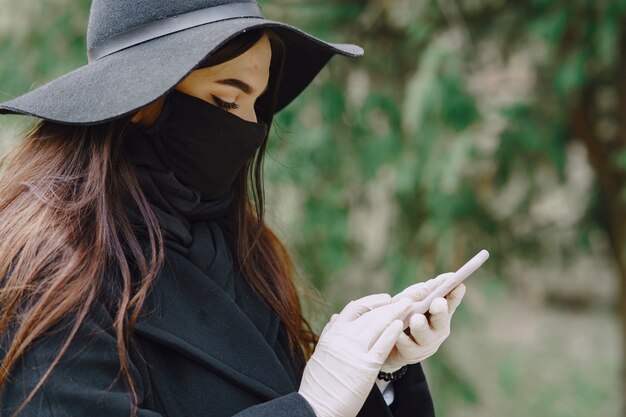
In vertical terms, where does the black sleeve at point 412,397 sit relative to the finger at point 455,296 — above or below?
below

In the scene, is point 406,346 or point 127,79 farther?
point 406,346

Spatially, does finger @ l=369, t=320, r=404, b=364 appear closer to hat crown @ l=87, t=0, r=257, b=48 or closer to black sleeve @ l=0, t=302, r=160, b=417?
black sleeve @ l=0, t=302, r=160, b=417

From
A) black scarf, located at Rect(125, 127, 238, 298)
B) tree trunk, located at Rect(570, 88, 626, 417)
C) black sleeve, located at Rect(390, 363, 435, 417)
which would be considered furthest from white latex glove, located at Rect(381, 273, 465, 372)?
tree trunk, located at Rect(570, 88, 626, 417)

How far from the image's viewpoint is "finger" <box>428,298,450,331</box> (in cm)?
144

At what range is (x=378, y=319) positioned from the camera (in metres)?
1.43

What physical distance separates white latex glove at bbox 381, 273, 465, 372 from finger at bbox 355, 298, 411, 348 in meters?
0.03

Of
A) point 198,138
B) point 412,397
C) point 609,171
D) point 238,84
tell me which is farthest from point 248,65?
point 609,171

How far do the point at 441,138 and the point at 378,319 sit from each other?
6.44 feet

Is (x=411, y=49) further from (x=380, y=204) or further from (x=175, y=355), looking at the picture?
(x=175, y=355)

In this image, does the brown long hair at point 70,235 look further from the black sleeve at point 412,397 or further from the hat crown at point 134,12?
the black sleeve at point 412,397

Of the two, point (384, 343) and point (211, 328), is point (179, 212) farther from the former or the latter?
point (384, 343)

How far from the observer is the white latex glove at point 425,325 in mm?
1439

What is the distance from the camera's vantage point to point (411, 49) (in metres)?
3.63

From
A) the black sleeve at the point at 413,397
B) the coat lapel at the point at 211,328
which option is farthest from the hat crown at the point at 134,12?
the black sleeve at the point at 413,397
